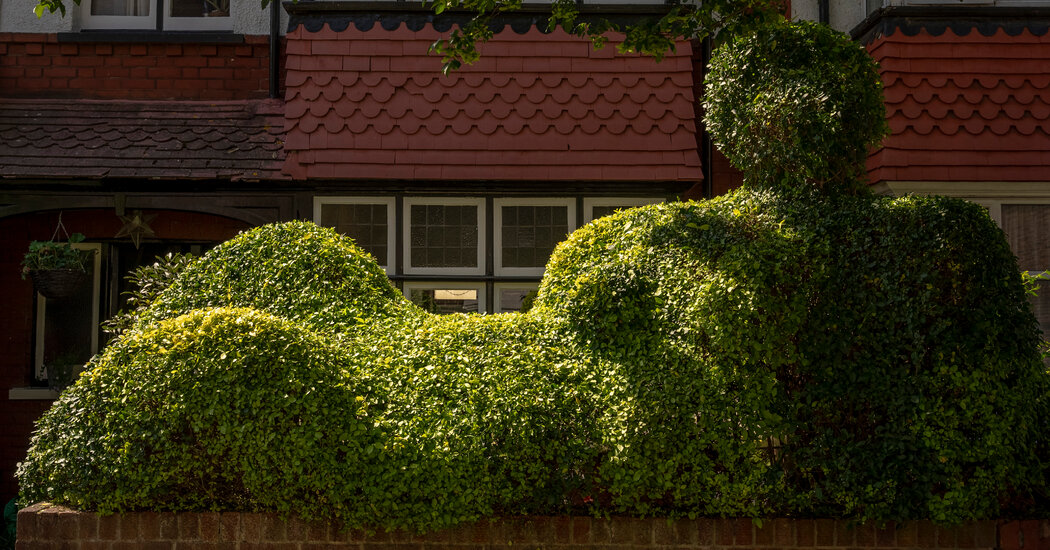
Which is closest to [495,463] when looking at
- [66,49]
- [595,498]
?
[595,498]

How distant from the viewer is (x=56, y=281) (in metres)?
7.29

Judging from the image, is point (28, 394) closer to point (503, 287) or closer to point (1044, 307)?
point (503, 287)

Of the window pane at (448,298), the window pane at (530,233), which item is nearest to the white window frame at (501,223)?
the window pane at (530,233)

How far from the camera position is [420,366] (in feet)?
15.1

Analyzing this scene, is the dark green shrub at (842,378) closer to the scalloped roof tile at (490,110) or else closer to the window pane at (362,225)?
the scalloped roof tile at (490,110)

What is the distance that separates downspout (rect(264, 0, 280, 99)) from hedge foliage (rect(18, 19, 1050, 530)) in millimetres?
4159

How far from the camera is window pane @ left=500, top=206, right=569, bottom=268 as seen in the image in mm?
7934

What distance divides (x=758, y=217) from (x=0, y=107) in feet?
23.2

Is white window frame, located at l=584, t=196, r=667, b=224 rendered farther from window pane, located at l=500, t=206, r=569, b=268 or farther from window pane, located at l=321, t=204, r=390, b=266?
window pane, located at l=321, t=204, r=390, b=266

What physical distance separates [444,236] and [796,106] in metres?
4.10

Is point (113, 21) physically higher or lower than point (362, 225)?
higher

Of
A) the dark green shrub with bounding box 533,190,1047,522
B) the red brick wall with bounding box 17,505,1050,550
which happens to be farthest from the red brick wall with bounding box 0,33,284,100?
the dark green shrub with bounding box 533,190,1047,522

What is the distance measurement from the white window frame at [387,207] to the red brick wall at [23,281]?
1204mm

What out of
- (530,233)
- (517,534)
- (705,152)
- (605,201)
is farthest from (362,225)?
(517,534)
